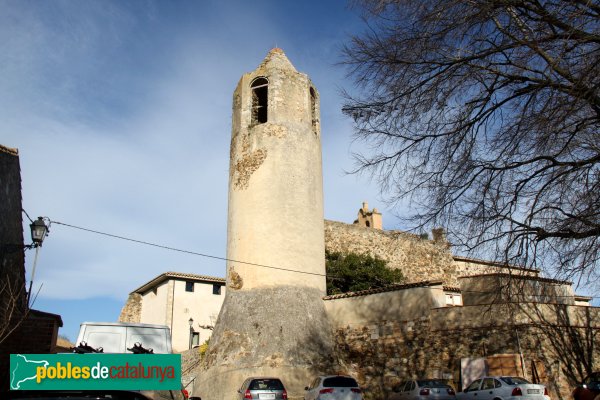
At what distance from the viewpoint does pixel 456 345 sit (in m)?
16.8

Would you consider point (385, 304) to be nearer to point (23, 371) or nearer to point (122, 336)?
point (122, 336)

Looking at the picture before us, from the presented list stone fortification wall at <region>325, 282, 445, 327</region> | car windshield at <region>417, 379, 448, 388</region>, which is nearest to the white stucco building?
stone fortification wall at <region>325, 282, 445, 327</region>

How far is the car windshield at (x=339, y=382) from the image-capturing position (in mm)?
14391

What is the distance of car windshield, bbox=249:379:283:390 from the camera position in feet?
45.1

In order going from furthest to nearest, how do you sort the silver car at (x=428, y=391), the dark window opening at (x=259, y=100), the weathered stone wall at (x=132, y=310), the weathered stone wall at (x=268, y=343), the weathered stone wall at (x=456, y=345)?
the weathered stone wall at (x=132, y=310)
the dark window opening at (x=259, y=100)
the weathered stone wall at (x=268, y=343)
the weathered stone wall at (x=456, y=345)
the silver car at (x=428, y=391)

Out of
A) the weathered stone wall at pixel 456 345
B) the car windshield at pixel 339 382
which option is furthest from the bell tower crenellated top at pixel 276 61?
the car windshield at pixel 339 382

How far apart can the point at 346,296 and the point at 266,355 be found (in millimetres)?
3997

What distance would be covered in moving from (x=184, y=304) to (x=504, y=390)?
22.4 m

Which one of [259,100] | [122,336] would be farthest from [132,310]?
[122,336]

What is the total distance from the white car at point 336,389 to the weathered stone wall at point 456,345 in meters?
3.76

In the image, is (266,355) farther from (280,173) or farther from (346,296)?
(280,173)

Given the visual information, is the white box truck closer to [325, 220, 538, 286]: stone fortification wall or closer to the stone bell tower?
the stone bell tower

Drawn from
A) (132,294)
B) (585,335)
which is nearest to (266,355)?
(585,335)

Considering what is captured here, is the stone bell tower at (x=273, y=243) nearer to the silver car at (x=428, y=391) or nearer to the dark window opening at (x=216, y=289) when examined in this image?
the silver car at (x=428, y=391)
